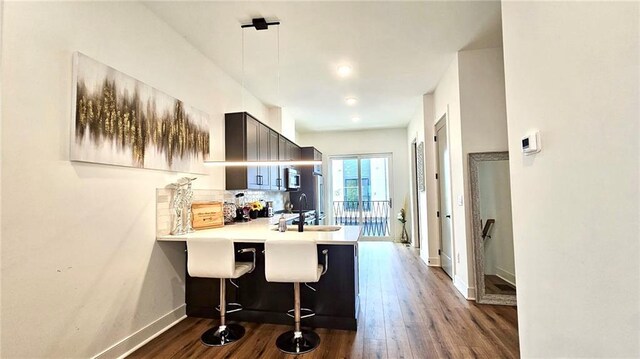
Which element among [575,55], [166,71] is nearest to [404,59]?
[575,55]

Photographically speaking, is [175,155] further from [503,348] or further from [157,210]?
[503,348]

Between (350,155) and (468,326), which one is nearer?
(468,326)

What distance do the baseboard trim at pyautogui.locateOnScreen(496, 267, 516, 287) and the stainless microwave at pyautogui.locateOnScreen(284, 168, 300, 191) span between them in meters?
3.47

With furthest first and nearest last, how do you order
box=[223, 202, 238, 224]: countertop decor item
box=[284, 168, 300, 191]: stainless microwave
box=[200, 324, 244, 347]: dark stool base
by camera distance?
box=[284, 168, 300, 191]: stainless microwave → box=[223, 202, 238, 224]: countertop decor item → box=[200, 324, 244, 347]: dark stool base

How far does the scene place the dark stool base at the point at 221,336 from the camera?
2.29m

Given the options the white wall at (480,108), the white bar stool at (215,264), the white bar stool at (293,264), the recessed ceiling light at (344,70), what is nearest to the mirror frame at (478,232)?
the white wall at (480,108)

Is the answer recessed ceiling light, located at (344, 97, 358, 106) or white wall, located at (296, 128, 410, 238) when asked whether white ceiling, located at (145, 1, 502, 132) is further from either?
white wall, located at (296, 128, 410, 238)

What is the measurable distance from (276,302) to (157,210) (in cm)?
140

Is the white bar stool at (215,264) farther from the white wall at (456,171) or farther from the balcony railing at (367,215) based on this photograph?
the balcony railing at (367,215)

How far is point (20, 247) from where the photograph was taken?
152 centimetres

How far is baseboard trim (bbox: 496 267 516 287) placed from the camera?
3.03 metres

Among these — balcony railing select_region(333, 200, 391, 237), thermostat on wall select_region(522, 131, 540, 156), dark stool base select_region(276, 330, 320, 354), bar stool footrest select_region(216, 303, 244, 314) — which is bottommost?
dark stool base select_region(276, 330, 320, 354)

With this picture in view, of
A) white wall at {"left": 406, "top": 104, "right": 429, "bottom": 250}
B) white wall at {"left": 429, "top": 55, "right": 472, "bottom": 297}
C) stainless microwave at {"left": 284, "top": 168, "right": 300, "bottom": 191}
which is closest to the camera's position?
white wall at {"left": 429, "top": 55, "right": 472, "bottom": 297}

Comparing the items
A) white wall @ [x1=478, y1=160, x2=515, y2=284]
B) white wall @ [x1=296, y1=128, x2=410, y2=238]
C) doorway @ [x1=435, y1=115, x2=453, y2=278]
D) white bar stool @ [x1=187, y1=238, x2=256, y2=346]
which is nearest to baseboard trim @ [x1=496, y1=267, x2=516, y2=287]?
white wall @ [x1=478, y1=160, x2=515, y2=284]
